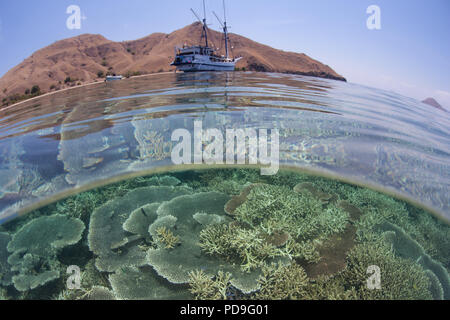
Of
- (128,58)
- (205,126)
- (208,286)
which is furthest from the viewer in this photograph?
(128,58)

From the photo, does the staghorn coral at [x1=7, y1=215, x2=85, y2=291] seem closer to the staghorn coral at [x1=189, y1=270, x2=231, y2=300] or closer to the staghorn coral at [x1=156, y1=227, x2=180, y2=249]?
the staghorn coral at [x1=156, y1=227, x2=180, y2=249]

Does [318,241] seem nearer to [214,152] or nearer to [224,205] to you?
[224,205]

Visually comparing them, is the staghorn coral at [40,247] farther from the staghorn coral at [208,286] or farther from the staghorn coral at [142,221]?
the staghorn coral at [208,286]

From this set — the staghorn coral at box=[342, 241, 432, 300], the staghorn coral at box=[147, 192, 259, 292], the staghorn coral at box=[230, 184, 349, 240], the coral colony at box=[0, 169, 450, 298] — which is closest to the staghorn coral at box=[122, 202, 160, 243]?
the coral colony at box=[0, 169, 450, 298]

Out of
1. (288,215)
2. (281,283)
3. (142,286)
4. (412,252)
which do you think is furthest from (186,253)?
(412,252)

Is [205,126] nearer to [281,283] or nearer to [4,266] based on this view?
[281,283]

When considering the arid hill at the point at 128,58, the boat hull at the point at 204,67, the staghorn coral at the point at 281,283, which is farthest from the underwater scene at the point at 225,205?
the arid hill at the point at 128,58
